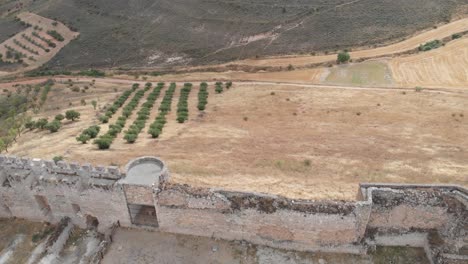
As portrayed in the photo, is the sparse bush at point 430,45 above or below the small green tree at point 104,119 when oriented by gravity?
above

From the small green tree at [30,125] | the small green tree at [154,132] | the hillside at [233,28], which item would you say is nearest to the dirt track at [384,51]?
the hillside at [233,28]

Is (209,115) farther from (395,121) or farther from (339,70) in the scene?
(339,70)

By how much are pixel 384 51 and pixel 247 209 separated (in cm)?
5523

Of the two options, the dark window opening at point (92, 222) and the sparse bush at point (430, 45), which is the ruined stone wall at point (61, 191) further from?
the sparse bush at point (430, 45)

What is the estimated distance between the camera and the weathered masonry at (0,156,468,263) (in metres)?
19.8

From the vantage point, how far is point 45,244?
74.1 ft

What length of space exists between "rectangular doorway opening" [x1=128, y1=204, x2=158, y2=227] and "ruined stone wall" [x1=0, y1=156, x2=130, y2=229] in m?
0.42

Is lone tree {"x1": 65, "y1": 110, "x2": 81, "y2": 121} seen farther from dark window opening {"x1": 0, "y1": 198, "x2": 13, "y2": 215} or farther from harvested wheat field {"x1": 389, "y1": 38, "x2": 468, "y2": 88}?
harvested wheat field {"x1": 389, "y1": 38, "x2": 468, "y2": 88}

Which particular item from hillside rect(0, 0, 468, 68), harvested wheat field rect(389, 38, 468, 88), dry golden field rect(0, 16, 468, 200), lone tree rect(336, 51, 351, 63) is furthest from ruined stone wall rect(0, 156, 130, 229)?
hillside rect(0, 0, 468, 68)

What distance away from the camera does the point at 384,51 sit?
66.3 meters

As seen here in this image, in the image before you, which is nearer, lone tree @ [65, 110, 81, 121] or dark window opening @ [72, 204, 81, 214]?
dark window opening @ [72, 204, 81, 214]

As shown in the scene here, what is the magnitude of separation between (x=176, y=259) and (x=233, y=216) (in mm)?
3980

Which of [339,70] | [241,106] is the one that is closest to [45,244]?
[241,106]

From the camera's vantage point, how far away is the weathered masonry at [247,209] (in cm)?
1978
